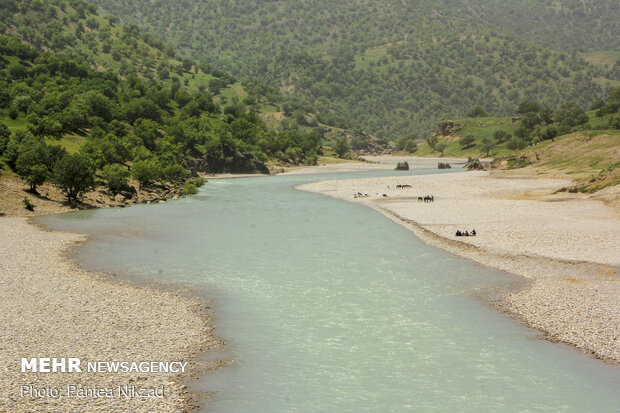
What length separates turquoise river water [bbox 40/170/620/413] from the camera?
18.6m

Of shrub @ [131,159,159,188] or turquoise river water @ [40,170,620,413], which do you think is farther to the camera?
shrub @ [131,159,159,188]

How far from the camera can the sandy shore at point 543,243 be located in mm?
25703

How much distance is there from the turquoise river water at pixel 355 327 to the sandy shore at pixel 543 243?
1924 mm

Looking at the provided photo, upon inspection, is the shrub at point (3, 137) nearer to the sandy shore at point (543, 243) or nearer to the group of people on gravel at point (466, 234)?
the sandy shore at point (543, 243)

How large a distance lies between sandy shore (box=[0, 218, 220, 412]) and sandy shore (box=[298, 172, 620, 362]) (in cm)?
1783

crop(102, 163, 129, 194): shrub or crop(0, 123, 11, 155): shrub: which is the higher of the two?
crop(0, 123, 11, 155): shrub

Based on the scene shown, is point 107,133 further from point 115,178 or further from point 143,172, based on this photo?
point 115,178

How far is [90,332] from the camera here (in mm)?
23297

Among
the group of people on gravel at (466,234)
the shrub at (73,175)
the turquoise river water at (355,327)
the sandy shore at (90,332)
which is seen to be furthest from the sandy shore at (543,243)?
the shrub at (73,175)

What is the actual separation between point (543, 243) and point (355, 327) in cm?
2480

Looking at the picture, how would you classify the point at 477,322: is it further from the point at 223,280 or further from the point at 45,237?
the point at 45,237

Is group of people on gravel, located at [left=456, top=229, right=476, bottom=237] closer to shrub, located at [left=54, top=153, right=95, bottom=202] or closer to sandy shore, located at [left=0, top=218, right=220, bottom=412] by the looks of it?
sandy shore, located at [left=0, top=218, right=220, bottom=412]

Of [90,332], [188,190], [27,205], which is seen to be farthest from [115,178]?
[90,332]

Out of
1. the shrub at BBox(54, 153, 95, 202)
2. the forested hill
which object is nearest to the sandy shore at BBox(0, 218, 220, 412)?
the shrub at BBox(54, 153, 95, 202)
